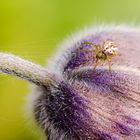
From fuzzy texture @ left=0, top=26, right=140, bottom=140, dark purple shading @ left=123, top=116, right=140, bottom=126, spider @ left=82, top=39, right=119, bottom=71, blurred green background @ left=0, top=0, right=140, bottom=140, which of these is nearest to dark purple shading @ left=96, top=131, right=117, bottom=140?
fuzzy texture @ left=0, top=26, right=140, bottom=140

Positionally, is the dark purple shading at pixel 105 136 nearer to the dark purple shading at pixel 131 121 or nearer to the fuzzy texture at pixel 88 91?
the fuzzy texture at pixel 88 91

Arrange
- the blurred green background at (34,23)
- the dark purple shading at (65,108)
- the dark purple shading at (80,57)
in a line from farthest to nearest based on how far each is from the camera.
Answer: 1. the blurred green background at (34,23)
2. the dark purple shading at (80,57)
3. the dark purple shading at (65,108)

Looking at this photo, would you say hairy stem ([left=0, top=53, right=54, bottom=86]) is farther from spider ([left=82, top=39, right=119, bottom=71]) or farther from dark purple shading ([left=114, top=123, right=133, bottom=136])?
dark purple shading ([left=114, top=123, right=133, bottom=136])

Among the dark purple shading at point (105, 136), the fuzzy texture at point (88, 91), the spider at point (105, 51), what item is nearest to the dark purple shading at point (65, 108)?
the fuzzy texture at point (88, 91)

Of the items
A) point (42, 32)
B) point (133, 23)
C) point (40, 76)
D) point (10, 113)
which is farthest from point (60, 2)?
point (40, 76)

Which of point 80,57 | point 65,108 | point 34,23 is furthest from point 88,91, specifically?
point 34,23

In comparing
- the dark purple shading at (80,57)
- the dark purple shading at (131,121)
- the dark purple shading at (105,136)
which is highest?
the dark purple shading at (80,57)

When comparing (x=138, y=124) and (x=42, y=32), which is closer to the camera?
(x=138, y=124)

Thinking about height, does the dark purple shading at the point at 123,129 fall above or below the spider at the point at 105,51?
below

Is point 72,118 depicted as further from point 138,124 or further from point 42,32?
point 42,32
